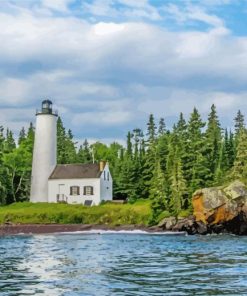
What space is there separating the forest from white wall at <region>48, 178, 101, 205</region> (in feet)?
15.9

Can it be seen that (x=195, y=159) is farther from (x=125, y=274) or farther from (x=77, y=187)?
(x=125, y=274)

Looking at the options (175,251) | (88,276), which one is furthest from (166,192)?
(88,276)

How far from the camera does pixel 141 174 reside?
83188 millimetres

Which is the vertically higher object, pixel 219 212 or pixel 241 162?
pixel 241 162

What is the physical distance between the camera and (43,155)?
260 feet

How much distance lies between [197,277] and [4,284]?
21.0 feet

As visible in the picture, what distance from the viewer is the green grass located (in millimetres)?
67938

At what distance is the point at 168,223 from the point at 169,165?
13.0 metres

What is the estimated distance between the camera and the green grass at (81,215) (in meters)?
67.9

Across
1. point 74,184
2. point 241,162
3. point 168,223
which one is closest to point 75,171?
point 74,184

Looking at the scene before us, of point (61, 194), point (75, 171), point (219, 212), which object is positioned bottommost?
point (219, 212)

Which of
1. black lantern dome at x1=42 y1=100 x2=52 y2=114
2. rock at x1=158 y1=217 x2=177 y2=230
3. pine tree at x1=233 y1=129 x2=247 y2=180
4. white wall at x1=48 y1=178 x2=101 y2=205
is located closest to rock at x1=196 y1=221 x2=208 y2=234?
rock at x1=158 y1=217 x2=177 y2=230

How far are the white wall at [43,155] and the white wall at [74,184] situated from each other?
0.86 metres

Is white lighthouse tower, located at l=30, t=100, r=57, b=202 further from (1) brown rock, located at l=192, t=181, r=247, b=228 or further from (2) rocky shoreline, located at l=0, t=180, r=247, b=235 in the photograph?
(1) brown rock, located at l=192, t=181, r=247, b=228
